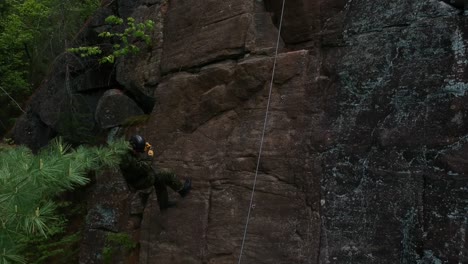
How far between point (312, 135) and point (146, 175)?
6.82 ft

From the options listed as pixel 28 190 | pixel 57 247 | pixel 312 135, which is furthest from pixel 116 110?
pixel 28 190

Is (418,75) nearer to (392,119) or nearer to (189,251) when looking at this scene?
(392,119)

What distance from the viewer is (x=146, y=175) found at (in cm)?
562

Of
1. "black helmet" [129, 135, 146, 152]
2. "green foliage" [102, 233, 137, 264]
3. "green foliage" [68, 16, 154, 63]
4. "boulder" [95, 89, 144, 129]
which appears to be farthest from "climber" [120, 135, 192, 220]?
"green foliage" [68, 16, 154, 63]

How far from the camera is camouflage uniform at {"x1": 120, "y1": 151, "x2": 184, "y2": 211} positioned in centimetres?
548

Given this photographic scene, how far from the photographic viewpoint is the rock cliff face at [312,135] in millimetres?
4195

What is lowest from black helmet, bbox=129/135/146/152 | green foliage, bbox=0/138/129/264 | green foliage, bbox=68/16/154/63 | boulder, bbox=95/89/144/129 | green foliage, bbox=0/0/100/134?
green foliage, bbox=0/138/129/264

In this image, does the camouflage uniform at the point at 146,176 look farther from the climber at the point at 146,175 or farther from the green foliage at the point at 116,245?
the green foliage at the point at 116,245

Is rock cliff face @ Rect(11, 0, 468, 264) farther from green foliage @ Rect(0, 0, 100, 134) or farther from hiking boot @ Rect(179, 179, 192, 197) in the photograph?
green foliage @ Rect(0, 0, 100, 134)

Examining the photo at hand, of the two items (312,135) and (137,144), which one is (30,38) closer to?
(137,144)

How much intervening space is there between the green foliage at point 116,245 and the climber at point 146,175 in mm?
842

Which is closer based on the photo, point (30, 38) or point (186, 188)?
point (186, 188)

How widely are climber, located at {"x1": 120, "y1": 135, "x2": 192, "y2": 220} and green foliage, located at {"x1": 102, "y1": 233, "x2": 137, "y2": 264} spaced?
842mm

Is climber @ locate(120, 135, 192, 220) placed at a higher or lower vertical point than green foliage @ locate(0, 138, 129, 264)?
higher
